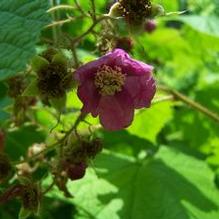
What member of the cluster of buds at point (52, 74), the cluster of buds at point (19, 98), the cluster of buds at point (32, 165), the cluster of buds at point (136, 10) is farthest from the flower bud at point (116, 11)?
the cluster of buds at point (32, 165)

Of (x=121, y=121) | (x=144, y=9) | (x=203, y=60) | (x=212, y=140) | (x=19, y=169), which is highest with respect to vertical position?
(x=144, y=9)

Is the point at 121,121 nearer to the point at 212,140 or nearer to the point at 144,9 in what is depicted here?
the point at 144,9

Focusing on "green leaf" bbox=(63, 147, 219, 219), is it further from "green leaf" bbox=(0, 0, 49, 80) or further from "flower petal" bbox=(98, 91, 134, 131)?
"green leaf" bbox=(0, 0, 49, 80)

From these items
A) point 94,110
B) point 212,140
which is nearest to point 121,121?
point 94,110

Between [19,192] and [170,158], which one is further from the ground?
[19,192]

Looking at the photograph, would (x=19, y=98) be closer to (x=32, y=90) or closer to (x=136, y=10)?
(x=32, y=90)

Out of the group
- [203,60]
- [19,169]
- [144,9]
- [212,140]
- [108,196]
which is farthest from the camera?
[203,60]
